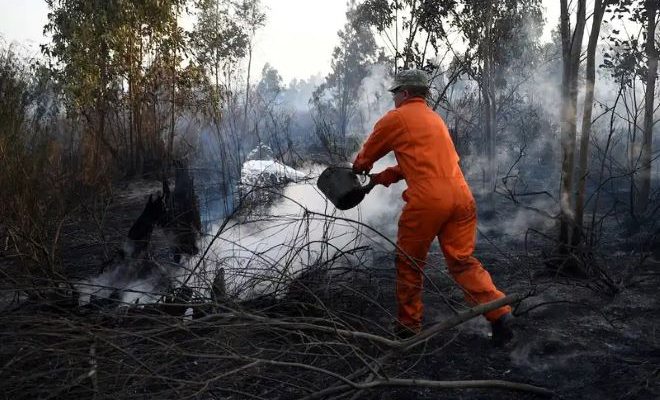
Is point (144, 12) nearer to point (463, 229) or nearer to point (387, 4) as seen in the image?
point (387, 4)

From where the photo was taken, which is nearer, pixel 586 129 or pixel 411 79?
pixel 411 79

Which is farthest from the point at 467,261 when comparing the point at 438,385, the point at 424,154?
the point at 438,385

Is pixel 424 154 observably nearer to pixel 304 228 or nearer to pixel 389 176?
pixel 389 176

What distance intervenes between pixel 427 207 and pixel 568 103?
2.35 meters

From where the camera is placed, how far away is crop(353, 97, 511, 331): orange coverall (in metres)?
3.32

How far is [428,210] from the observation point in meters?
3.31

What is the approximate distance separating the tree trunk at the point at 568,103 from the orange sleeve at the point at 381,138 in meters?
2.10

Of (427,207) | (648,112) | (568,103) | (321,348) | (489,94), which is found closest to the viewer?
(321,348)

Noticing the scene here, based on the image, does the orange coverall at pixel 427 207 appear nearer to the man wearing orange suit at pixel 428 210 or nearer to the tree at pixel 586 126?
the man wearing orange suit at pixel 428 210

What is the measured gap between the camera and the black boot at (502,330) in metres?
3.32

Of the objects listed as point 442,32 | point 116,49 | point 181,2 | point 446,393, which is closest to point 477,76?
point 442,32

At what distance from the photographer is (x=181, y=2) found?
11.0 meters

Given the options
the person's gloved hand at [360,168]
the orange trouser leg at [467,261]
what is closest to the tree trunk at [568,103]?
the orange trouser leg at [467,261]

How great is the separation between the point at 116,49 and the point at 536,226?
26.7ft
